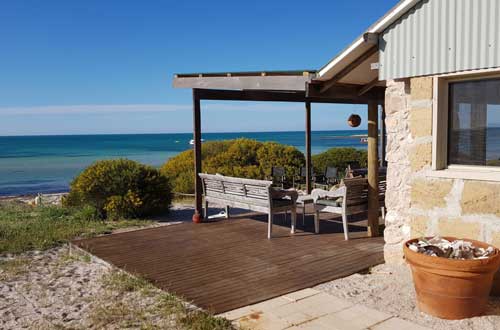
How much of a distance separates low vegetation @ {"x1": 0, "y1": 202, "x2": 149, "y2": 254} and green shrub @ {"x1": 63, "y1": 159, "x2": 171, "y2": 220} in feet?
0.78

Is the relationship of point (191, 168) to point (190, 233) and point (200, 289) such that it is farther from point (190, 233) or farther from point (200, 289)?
point (200, 289)

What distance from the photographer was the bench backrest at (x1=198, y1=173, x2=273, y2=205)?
667 centimetres

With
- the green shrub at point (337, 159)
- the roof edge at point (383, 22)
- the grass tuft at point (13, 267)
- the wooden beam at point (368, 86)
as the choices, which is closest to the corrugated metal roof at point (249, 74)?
the roof edge at point (383, 22)

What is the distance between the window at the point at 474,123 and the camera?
418cm

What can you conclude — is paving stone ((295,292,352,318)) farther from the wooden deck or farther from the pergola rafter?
the pergola rafter

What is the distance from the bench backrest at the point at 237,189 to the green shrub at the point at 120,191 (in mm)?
1519

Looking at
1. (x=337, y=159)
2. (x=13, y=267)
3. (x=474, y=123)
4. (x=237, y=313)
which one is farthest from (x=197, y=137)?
(x=337, y=159)

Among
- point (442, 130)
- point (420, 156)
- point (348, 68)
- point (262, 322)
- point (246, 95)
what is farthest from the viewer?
point (246, 95)

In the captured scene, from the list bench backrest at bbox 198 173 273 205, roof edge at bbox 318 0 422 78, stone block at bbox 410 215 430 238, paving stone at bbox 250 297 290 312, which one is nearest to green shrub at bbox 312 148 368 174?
bench backrest at bbox 198 173 273 205

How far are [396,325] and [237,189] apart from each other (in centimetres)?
410

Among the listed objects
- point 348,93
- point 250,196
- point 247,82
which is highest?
point 247,82

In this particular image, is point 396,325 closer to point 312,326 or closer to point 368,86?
point 312,326

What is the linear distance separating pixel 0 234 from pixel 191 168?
7972 millimetres

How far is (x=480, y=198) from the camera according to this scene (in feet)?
13.3
